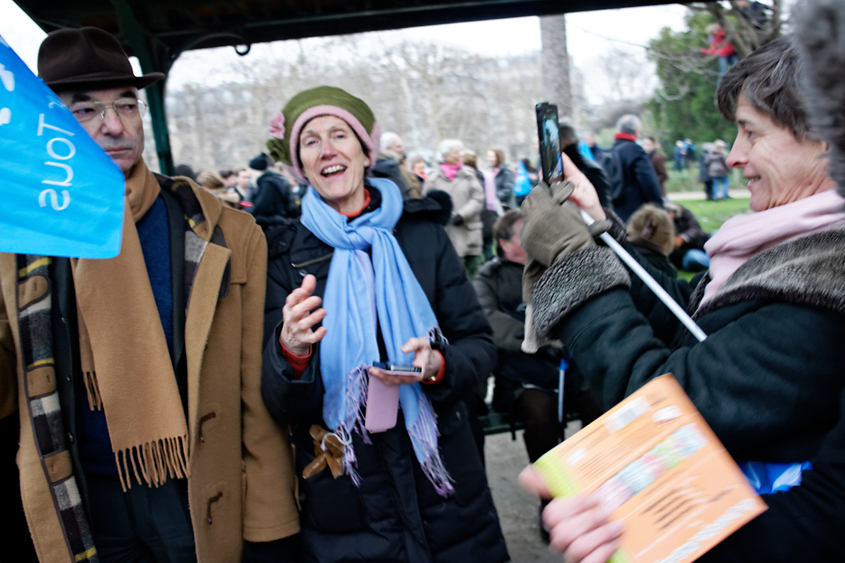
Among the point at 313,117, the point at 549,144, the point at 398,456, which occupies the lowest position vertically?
the point at 398,456

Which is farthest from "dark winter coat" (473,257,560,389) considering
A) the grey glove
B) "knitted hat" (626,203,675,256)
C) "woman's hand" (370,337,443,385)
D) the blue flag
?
the blue flag

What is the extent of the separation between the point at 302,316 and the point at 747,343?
1.06 metres

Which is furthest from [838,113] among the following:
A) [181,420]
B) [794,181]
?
[181,420]

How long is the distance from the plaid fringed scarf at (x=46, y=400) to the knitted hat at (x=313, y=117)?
0.89 meters

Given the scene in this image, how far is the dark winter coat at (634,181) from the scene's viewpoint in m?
5.81

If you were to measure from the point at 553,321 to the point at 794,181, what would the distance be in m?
0.50

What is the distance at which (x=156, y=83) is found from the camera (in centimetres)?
257

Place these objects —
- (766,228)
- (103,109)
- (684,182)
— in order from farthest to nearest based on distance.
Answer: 1. (684,182)
2. (103,109)
3. (766,228)

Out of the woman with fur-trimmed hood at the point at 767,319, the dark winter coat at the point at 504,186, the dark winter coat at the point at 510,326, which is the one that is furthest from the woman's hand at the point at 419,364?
the dark winter coat at the point at 504,186

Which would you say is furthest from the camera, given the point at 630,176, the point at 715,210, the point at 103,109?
the point at 715,210

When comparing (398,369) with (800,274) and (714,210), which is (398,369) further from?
(714,210)

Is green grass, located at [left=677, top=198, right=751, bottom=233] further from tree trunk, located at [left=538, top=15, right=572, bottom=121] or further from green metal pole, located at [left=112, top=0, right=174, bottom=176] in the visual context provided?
green metal pole, located at [left=112, top=0, right=174, bottom=176]

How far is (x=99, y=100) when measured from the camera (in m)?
1.67

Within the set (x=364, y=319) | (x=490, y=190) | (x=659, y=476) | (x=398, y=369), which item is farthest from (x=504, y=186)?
(x=659, y=476)
